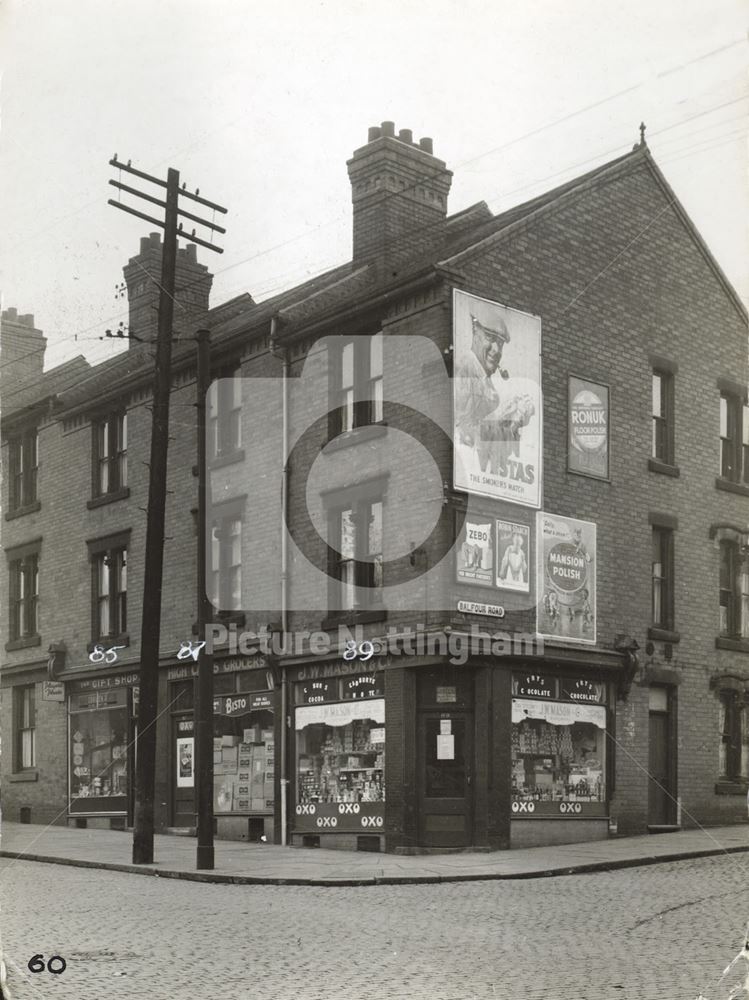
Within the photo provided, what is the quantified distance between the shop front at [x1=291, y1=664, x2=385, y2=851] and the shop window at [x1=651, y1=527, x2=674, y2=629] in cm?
600

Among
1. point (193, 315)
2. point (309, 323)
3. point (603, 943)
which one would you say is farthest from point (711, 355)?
point (603, 943)

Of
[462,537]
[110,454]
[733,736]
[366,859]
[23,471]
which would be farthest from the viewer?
[23,471]

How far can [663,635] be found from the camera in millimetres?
24031

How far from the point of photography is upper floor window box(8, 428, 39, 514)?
30.8 meters

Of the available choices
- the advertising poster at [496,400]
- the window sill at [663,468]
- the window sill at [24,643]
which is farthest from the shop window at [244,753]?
the window sill at [663,468]

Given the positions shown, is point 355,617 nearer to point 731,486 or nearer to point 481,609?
point 481,609

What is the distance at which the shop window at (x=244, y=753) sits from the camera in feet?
78.5

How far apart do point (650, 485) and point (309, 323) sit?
278 inches

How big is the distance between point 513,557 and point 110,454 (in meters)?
11.2

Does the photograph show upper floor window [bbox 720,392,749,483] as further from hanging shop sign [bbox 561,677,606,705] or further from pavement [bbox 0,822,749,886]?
pavement [bbox 0,822,749,886]

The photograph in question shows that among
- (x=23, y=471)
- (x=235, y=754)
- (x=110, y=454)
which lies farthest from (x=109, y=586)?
(x=235, y=754)

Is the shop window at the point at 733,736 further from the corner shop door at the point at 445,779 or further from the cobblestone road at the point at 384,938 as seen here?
the cobblestone road at the point at 384,938

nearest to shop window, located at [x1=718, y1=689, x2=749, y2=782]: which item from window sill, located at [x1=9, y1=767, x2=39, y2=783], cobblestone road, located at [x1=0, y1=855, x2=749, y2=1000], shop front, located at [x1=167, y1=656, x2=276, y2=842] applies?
cobblestone road, located at [x1=0, y1=855, x2=749, y2=1000]

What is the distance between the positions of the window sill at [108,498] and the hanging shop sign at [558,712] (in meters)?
11.0
